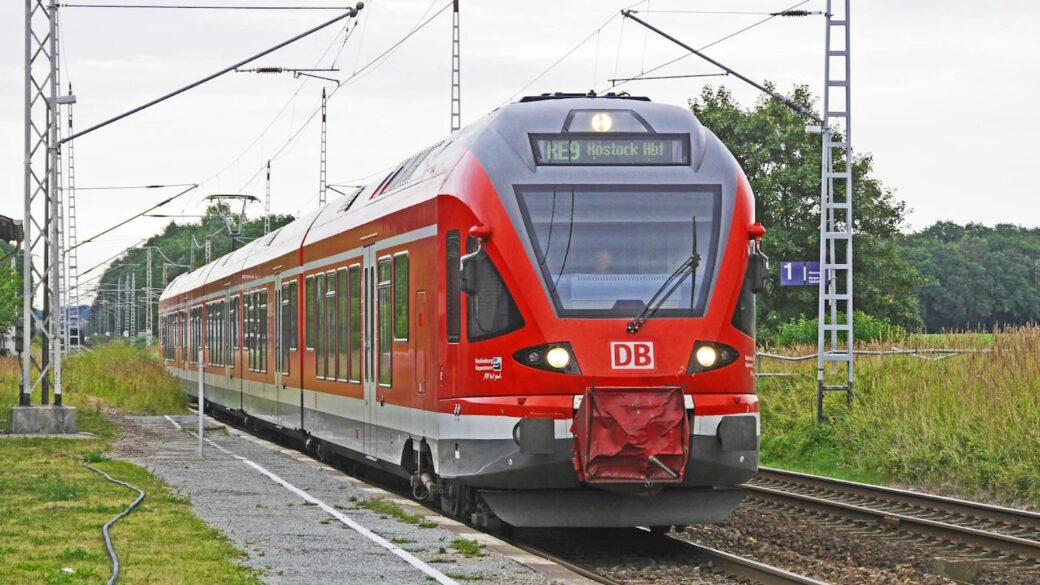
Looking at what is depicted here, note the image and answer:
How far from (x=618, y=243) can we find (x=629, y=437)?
1590 millimetres

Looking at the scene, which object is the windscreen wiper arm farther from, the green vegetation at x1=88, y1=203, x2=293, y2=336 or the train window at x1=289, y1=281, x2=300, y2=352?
the green vegetation at x1=88, y1=203, x2=293, y2=336

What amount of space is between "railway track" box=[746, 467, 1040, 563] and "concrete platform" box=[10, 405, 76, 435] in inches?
504

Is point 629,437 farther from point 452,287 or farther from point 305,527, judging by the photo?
point 305,527

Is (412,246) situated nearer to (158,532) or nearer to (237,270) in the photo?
(158,532)

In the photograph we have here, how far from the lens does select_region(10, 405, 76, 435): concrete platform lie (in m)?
27.8

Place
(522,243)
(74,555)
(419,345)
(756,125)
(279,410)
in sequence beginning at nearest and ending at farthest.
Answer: (74,555) → (522,243) → (419,345) → (279,410) → (756,125)

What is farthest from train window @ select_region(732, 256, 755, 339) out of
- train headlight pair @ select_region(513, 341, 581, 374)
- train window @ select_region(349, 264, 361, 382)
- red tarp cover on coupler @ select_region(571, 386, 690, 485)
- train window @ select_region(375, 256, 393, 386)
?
train window @ select_region(349, 264, 361, 382)

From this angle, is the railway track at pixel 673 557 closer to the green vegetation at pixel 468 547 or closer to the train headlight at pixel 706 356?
the green vegetation at pixel 468 547

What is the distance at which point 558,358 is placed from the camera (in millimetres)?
12969

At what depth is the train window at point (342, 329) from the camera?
19031mm

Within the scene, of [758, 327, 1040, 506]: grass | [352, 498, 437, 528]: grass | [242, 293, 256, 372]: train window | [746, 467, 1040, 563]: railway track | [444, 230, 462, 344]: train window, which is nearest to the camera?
[444, 230, 462, 344]: train window

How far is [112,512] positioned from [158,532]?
1797 mm

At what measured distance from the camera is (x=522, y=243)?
1317 centimetres

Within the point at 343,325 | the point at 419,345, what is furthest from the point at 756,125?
the point at 419,345
